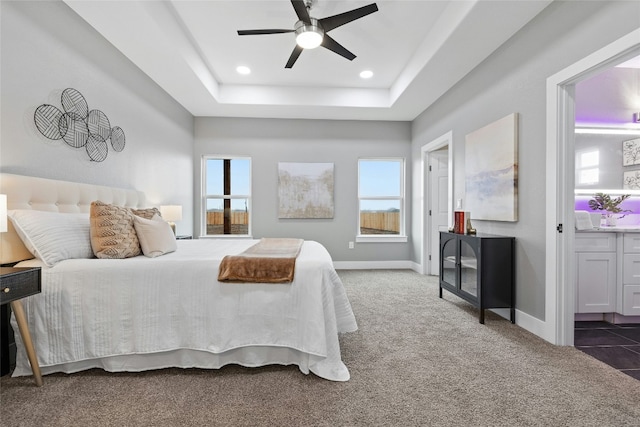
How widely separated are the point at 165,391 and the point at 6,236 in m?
1.29

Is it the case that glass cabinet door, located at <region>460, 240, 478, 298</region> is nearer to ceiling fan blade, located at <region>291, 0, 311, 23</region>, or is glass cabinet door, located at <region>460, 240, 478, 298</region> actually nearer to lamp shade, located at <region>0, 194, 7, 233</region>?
ceiling fan blade, located at <region>291, 0, 311, 23</region>

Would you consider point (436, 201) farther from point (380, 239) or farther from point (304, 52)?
point (304, 52)

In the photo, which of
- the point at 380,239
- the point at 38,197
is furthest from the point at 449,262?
the point at 38,197

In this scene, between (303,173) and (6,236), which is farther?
(303,173)

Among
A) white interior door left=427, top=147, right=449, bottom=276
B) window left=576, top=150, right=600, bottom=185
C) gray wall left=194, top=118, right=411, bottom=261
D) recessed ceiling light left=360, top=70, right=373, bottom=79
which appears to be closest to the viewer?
window left=576, top=150, right=600, bottom=185

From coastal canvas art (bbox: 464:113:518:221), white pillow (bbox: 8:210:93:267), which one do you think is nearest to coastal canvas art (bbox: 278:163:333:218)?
coastal canvas art (bbox: 464:113:518:221)

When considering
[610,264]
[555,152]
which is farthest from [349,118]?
[610,264]

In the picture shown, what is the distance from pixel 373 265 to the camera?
201 inches

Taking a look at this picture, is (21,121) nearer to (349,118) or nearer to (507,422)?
(507,422)

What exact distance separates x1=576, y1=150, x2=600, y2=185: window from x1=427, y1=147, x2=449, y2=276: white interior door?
5.62 feet

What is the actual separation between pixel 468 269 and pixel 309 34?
2.57 metres

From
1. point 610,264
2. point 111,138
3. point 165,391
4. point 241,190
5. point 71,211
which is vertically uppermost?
point 111,138

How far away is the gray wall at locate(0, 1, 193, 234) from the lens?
1.93 m

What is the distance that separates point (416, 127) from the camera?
4957 millimetres
